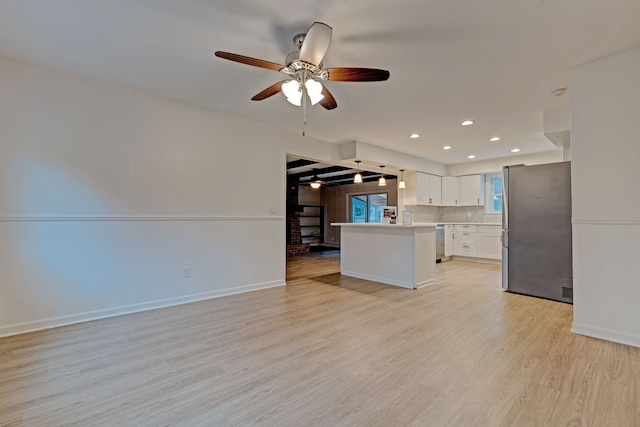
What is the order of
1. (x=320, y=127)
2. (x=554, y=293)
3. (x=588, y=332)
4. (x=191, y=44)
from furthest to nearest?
(x=320, y=127) → (x=554, y=293) → (x=588, y=332) → (x=191, y=44)

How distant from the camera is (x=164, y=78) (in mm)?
2959

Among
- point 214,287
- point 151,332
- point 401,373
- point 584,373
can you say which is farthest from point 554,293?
point 151,332

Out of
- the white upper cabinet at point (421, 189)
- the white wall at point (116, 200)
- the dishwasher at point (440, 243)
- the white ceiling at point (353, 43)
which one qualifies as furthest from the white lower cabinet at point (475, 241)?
the white wall at point (116, 200)

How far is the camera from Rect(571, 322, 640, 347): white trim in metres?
2.40

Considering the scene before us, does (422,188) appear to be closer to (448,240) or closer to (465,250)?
(448,240)

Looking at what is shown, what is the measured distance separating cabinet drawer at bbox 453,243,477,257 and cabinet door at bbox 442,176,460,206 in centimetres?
106

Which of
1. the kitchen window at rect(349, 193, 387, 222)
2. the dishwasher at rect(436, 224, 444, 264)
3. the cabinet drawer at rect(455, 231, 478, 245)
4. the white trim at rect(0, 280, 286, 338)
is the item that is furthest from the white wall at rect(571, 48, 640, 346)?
the kitchen window at rect(349, 193, 387, 222)

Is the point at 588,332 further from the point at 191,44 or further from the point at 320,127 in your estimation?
the point at 191,44

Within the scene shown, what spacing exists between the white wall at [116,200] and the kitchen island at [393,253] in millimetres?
1637

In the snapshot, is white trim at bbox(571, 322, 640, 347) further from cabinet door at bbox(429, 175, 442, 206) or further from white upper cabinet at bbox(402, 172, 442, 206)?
cabinet door at bbox(429, 175, 442, 206)

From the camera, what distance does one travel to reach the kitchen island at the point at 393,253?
4.35 meters

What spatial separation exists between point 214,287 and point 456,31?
12.1 feet

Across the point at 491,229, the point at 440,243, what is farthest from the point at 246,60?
the point at 491,229

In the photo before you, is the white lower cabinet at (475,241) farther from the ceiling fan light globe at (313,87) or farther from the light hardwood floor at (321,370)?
the ceiling fan light globe at (313,87)
